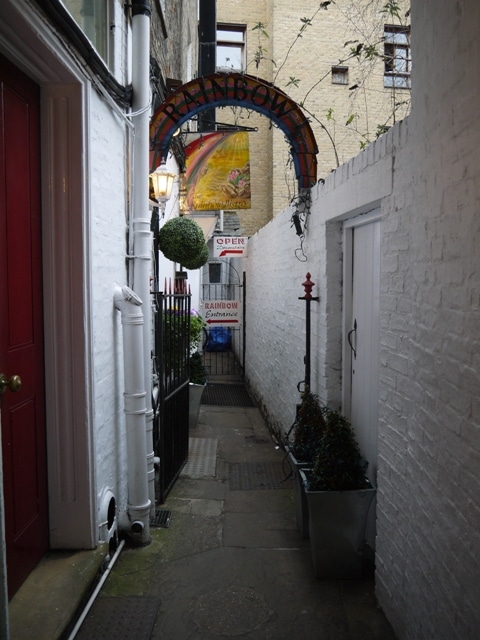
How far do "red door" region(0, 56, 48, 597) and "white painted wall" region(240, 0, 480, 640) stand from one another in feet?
6.75

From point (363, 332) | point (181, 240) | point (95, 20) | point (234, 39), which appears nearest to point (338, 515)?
point (363, 332)

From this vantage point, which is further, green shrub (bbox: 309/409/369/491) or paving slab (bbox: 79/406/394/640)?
green shrub (bbox: 309/409/369/491)

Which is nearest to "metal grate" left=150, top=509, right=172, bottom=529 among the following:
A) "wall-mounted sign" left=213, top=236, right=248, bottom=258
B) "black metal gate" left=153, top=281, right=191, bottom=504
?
"black metal gate" left=153, top=281, right=191, bottom=504

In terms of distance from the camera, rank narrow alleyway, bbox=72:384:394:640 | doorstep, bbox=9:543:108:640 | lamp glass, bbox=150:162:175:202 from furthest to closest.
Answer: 1. lamp glass, bbox=150:162:175:202
2. narrow alleyway, bbox=72:384:394:640
3. doorstep, bbox=9:543:108:640

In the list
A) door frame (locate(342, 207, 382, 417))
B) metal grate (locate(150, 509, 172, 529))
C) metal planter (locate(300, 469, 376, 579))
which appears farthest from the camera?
door frame (locate(342, 207, 382, 417))

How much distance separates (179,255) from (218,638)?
3645 millimetres

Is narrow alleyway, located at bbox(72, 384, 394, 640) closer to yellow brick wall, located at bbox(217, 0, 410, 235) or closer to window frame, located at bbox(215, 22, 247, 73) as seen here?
yellow brick wall, located at bbox(217, 0, 410, 235)

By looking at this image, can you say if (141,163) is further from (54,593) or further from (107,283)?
(54,593)

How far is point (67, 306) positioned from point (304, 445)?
217cm

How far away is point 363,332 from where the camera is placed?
13.6 feet

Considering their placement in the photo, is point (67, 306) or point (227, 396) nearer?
point (67, 306)

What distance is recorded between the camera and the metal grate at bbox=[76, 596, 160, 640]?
292cm

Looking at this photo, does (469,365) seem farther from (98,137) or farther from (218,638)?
(98,137)

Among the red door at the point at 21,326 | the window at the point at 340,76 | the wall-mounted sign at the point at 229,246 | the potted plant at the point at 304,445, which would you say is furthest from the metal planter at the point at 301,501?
the window at the point at 340,76
